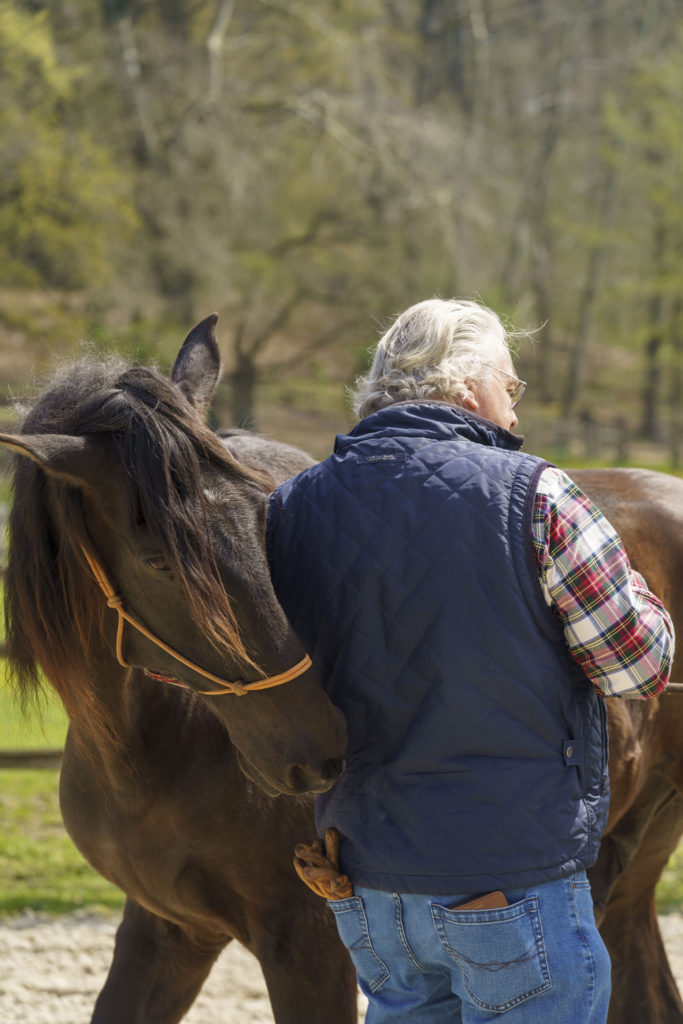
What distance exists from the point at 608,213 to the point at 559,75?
4079mm

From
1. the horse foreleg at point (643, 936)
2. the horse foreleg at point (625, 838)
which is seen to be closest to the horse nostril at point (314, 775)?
the horse foreleg at point (625, 838)

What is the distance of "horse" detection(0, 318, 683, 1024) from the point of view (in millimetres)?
1692

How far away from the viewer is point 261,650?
5.51 ft

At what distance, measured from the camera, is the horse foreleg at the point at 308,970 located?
2.18m

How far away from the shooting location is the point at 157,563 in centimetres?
172

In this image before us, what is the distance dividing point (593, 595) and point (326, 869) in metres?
0.65

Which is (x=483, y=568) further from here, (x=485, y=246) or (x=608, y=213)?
(x=608, y=213)

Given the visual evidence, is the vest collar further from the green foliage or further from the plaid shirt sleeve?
the green foliage

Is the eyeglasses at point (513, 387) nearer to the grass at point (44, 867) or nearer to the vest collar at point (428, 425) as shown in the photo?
the vest collar at point (428, 425)

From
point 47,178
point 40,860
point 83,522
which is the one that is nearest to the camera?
point 83,522

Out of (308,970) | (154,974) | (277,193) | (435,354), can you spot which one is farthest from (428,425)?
(277,193)

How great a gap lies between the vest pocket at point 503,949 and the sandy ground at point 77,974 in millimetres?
2072

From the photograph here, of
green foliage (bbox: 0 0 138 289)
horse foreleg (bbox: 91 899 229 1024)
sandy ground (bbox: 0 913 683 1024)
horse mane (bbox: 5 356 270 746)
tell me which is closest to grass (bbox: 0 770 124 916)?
sandy ground (bbox: 0 913 683 1024)

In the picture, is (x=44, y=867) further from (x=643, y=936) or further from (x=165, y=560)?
(x=165, y=560)
